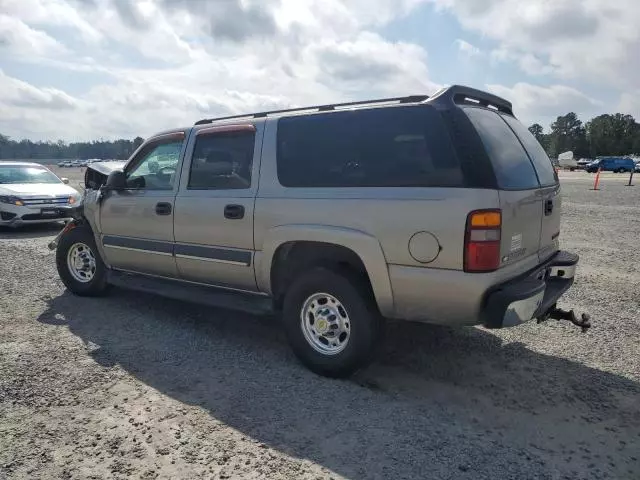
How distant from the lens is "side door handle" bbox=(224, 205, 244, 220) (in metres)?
4.12

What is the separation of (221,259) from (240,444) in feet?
5.83

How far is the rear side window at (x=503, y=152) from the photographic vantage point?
3314 millimetres

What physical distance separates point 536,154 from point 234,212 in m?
2.52

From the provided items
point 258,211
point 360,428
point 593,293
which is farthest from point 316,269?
point 593,293

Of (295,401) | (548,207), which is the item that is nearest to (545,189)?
(548,207)

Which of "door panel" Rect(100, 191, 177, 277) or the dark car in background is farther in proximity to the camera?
the dark car in background

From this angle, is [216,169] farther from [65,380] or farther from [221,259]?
[65,380]

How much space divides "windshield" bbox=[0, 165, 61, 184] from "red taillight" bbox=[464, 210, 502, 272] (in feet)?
38.3

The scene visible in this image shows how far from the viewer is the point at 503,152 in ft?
11.5

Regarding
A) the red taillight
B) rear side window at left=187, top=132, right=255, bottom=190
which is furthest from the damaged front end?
the red taillight

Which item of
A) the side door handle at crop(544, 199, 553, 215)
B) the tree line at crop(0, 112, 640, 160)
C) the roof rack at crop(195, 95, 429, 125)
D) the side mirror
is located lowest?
the side door handle at crop(544, 199, 553, 215)

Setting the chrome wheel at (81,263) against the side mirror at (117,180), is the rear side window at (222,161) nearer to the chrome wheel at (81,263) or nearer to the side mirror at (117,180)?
the side mirror at (117,180)

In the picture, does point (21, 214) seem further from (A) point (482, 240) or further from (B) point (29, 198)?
(A) point (482, 240)

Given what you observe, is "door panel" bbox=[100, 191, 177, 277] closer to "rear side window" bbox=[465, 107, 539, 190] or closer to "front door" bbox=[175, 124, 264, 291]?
"front door" bbox=[175, 124, 264, 291]
